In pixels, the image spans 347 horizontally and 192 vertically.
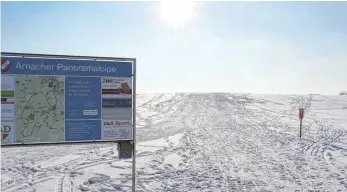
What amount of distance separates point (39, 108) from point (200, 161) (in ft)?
18.5

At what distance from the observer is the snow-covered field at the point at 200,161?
7.52 meters

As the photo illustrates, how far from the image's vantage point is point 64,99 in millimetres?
5820

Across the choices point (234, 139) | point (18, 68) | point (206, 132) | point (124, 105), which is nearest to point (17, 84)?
point (18, 68)

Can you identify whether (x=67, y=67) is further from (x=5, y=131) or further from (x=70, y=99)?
(x=5, y=131)

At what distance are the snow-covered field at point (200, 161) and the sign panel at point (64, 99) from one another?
1.83 meters

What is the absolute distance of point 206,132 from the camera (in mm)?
15594

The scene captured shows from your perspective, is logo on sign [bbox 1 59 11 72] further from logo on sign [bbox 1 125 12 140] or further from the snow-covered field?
the snow-covered field

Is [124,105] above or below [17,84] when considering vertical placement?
below

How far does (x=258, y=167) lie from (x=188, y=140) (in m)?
4.70

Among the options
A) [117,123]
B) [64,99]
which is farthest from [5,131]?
[117,123]

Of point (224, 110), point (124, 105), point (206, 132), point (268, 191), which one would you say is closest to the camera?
point (124, 105)

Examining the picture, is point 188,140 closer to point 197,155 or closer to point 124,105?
point 197,155

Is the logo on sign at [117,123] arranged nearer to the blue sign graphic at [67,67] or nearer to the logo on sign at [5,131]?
the blue sign graphic at [67,67]

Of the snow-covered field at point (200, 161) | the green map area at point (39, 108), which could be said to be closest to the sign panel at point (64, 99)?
the green map area at point (39, 108)
